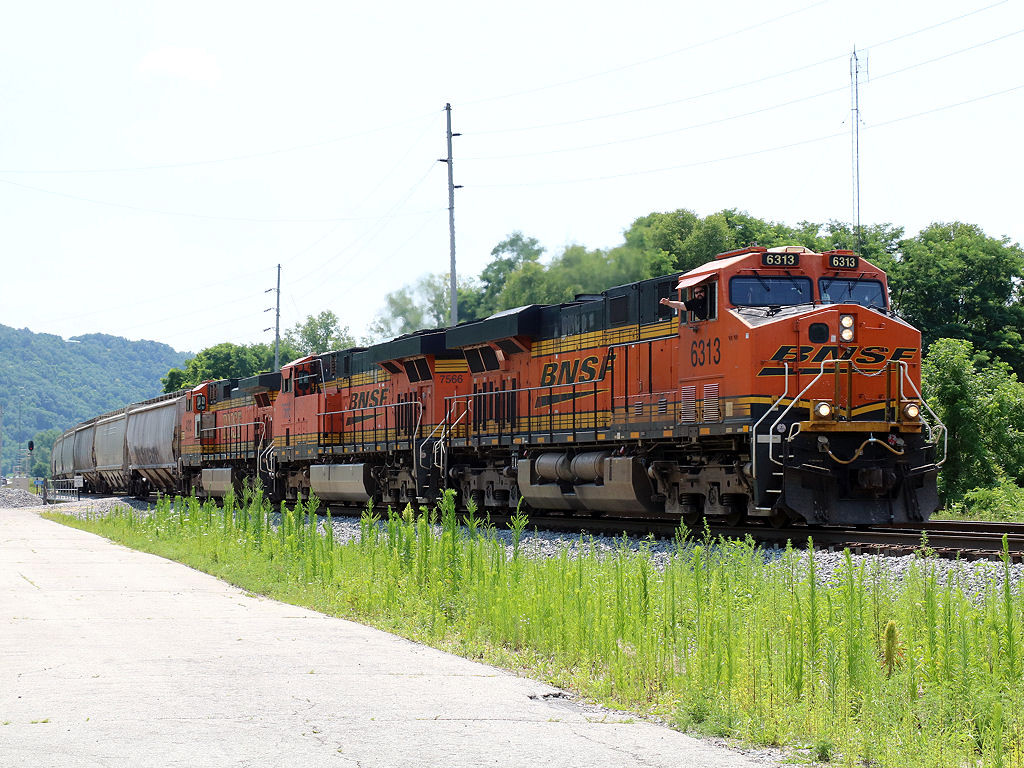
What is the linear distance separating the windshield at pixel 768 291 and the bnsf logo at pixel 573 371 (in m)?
3.34

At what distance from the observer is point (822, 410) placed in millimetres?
13883

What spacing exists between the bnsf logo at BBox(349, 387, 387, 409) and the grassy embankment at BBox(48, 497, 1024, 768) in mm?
14515

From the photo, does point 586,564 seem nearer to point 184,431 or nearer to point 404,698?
point 404,698

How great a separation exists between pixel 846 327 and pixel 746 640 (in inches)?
321

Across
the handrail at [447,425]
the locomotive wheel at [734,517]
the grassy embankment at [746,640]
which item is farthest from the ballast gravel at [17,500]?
the grassy embankment at [746,640]

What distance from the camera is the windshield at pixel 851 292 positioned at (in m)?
15.4

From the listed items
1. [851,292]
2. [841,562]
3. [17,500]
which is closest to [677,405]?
[851,292]

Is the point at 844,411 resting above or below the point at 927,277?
below

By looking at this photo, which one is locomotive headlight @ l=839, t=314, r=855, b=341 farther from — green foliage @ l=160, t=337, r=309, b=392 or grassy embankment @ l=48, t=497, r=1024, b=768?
green foliage @ l=160, t=337, r=309, b=392

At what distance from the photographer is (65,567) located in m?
14.5

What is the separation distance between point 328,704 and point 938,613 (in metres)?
4.28

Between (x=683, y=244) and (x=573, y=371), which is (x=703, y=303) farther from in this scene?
(x=683, y=244)

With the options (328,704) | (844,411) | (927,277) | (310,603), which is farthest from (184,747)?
(927,277)

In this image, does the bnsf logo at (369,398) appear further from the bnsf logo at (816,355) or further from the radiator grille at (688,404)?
the bnsf logo at (816,355)
